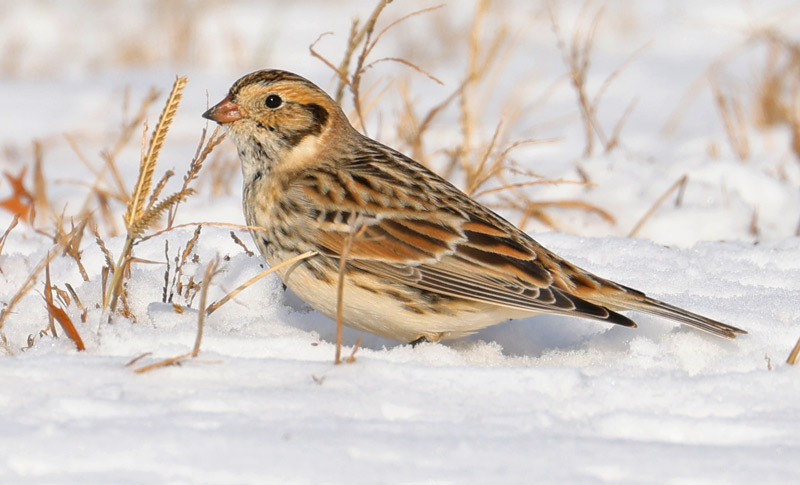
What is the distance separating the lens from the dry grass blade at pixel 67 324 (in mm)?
2986

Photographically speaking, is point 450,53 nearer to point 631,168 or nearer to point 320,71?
point 320,71

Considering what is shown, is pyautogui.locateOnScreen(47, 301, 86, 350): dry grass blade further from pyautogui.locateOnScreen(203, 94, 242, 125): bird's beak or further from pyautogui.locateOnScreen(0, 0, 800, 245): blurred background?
pyautogui.locateOnScreen(203, 94, 242, 125): bird's beak

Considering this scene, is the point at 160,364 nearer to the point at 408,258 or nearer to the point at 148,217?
the point at 148,217

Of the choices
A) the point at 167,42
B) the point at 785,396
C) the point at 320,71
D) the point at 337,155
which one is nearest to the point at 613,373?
the point at 785,396

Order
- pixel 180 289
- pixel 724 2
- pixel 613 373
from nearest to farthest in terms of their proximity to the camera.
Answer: pixel 613 373
pixel 180 289
pixel 724 2

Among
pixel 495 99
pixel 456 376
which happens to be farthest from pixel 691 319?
pixel 495 99

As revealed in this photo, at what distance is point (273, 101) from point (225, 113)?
→ 0.58 feet

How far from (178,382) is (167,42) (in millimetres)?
11049

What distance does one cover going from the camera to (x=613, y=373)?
2975mm

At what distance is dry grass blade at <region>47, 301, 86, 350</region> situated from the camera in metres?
2.99

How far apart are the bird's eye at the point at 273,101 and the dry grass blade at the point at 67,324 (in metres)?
1.24

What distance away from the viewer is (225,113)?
3.92m

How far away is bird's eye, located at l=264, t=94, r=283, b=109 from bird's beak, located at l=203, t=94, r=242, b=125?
11 cm

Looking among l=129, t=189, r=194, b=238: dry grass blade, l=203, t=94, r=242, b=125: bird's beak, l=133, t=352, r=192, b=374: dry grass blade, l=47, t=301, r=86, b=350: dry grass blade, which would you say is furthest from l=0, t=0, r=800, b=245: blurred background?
l=133, t=352, r=192, b=374: dry grass blade
